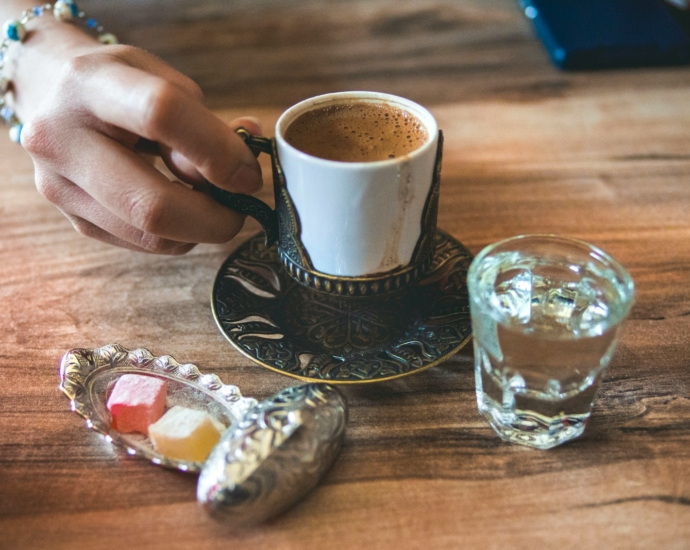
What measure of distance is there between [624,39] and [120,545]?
3.98ft

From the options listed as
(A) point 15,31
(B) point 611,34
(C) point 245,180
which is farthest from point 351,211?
(B) point 611,34

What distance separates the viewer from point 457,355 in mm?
697

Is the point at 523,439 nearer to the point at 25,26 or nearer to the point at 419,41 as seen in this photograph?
the point at 25,26

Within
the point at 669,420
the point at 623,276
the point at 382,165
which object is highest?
the point at 382,165

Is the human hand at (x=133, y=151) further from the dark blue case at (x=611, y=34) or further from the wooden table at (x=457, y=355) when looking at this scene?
the dark blue case at (x=611, y=34)

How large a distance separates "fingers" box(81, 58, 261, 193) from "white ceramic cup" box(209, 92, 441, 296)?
29 millimetres

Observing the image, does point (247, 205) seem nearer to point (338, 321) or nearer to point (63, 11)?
point (338, 321)

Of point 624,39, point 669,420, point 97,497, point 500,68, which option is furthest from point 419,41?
point 97,497

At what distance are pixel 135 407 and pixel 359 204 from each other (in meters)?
0.28

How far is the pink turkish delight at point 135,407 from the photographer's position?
587 mm

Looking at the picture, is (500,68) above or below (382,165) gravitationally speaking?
below

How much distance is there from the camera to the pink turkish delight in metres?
0.59

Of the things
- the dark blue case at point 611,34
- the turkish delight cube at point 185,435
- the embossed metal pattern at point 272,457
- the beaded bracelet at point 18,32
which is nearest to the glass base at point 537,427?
the embossed metal pattern at point 272,457

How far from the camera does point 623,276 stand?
22.6 inches
